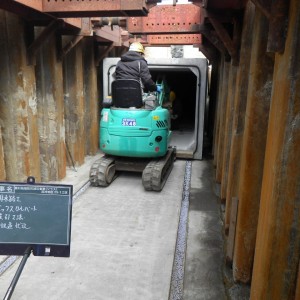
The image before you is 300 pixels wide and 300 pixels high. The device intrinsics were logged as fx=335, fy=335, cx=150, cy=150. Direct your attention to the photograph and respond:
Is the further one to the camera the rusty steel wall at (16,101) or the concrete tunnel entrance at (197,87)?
the concrete tunnel entrance at (197,87)

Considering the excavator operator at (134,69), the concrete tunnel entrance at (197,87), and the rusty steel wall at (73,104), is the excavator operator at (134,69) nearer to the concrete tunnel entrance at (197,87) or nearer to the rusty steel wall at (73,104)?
the rusty steel wall at (73,104)

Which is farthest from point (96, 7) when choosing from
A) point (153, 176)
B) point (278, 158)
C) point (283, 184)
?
point (283, 184)

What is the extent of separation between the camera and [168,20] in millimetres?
5906

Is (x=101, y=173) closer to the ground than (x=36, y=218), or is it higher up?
closer to the ground

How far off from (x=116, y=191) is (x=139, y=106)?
1466 mm

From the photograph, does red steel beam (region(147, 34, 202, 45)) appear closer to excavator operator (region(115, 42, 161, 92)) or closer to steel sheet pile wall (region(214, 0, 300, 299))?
excavator operator (region(115, 42, 161, 92))

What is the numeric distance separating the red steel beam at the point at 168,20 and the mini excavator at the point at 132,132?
1223 mm

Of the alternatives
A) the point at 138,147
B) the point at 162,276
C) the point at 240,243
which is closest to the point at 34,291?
the point at 162,276

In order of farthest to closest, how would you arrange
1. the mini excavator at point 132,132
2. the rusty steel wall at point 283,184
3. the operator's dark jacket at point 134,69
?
the operator's dark jacket at point 134,69, the mini excavator at point 132,132, the rusty steel wall at point 283,184

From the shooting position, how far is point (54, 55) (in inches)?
212

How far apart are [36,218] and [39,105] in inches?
144

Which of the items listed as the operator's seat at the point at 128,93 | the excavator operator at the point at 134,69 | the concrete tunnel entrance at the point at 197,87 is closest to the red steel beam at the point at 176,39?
the concrete tunnel entrance at the point at 197,87

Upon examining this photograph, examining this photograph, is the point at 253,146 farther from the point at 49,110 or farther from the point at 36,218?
the point at 49,110

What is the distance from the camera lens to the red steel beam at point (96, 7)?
3.92 meters
